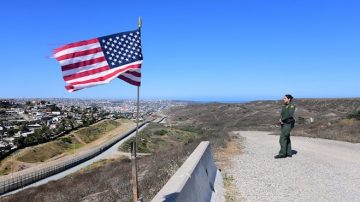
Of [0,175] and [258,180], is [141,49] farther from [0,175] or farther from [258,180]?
[0,175]

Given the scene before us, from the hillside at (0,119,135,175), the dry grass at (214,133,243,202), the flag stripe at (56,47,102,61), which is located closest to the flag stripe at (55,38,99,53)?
the flag stripe at (56,47,102,61)

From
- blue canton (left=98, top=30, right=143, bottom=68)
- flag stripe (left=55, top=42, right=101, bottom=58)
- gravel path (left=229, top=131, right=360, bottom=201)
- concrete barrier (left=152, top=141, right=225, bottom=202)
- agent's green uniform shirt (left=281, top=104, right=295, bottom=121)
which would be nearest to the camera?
concrete barrier (left=152, top=141, right=225, bottom=202)

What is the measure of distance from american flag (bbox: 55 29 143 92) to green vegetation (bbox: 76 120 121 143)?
107188 millimetres

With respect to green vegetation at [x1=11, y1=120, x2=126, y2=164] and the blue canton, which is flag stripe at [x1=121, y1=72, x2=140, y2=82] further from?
green vegetation at [x1=11, y1=120, x2=126, y2=164]

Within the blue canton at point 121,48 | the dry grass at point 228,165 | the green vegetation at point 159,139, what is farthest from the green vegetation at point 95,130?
the blue canton at point 121,48

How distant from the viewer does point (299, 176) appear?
41.0ft

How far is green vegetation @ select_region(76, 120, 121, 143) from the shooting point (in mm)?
114481

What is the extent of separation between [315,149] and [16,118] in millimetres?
174565

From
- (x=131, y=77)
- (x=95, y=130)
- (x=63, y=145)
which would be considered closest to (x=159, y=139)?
(x=63, y=145)

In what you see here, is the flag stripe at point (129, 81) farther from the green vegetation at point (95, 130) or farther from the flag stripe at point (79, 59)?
the green vegetation at point (95, 130)

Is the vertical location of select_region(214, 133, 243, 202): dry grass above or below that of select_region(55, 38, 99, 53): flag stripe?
below

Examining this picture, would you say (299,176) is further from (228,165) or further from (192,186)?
(192,186)

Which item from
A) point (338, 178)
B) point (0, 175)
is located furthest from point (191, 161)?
point (0, 175)

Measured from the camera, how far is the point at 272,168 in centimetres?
1390
